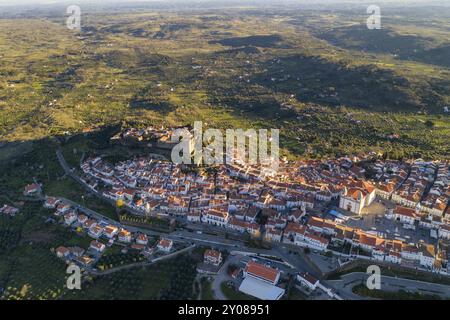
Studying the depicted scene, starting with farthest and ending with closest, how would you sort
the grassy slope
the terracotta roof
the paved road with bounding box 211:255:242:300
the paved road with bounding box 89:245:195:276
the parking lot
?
the grassy slope < the parking lot < the paved road with bounding box 89:245:195:276 < the terracotta roof < the paved road with bounding box 211:255:242:300

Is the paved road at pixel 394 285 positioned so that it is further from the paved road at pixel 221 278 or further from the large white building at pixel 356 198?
the large white building at pixel 356 198

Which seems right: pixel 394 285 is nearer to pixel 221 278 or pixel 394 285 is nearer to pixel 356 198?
pixel 356 198

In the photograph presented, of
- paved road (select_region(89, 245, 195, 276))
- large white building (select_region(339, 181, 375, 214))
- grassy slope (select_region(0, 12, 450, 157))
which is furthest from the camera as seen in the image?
grassy slope (select_region(0, 12, 450, 157))

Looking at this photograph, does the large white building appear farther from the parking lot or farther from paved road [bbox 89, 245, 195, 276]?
paved road [bbox 89, 245, 195, 276]

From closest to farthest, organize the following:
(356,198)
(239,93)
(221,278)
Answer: (221,278)
(356,198)
(239,93)

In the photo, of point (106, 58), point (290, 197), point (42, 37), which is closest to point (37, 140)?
point (290, 197)

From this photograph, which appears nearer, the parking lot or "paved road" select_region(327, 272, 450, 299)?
"paved road" select_region(327, 272, 450, 299)

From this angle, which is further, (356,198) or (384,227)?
(356,198)

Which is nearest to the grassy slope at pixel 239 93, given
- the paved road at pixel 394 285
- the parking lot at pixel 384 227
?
the parking lot at pixel 384 227

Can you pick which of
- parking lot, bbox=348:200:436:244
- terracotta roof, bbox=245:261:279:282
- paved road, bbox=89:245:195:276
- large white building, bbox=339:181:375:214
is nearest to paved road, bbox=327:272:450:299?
terracotta roof, bbox=245:261:279:282

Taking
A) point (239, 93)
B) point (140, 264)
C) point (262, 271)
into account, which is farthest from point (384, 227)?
point (239, 93)
